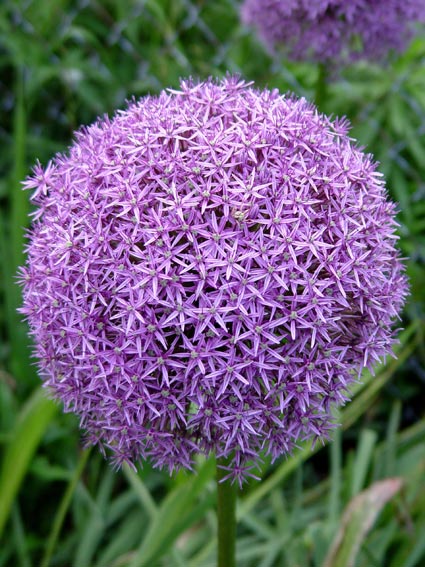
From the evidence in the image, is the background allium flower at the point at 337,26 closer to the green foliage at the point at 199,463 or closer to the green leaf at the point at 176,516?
the green foliage at the point at 199,463

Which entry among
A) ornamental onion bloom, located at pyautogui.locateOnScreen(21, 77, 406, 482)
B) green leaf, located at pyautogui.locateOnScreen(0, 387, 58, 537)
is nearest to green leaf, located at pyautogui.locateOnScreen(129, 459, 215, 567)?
ornamental onion bloom, located at pyautogui.locateOnScreen(21, 77, 406, 482)

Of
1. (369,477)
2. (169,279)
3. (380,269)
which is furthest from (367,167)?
(369,477)

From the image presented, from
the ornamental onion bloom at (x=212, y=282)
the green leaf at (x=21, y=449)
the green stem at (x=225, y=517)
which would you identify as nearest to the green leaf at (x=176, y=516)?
the green stem at (x=225, y=517)

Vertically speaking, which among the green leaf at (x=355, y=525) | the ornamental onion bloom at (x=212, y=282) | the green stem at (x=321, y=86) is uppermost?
the green stem at (x=321, y=86)

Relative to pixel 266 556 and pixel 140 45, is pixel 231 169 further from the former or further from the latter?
pixel 140 45

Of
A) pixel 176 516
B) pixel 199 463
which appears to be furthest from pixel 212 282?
pixel 199 463

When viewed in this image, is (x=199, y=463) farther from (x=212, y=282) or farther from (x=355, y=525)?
(x=212, y=282)
